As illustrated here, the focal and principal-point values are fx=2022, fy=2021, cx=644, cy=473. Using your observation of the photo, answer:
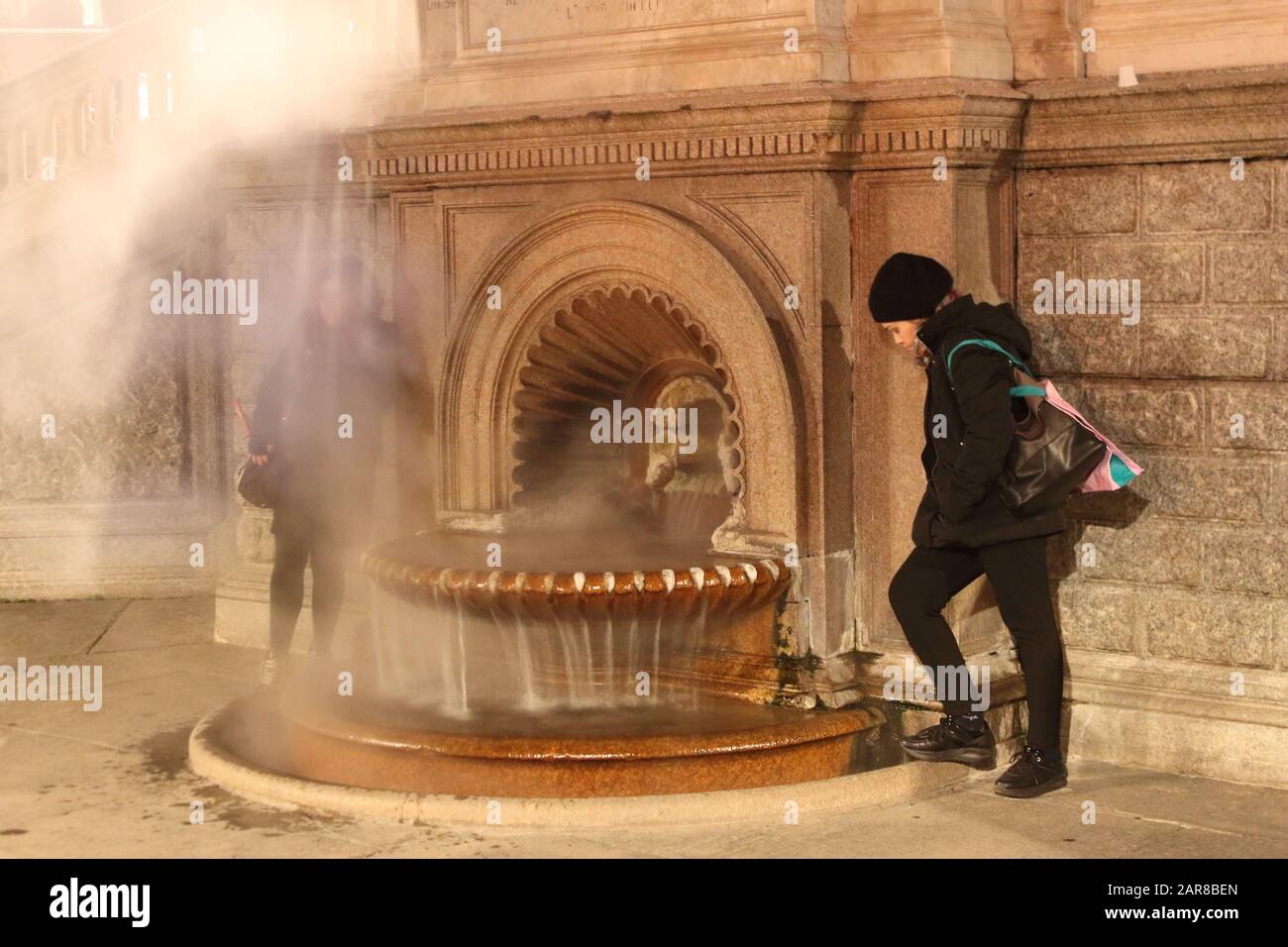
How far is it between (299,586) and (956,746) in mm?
3416

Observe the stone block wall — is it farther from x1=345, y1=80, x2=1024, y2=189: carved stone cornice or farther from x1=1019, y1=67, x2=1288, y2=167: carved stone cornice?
x1=345, y1=80, x2=1024, y2=189: carved stone cornice

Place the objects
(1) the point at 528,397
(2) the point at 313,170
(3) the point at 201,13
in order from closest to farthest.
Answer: (1) the point at 528,397, (2) the point at 313,170, (3) the point at 201,13

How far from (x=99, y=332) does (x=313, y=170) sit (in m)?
2.25

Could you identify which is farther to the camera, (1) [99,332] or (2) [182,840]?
(1) [99,332]

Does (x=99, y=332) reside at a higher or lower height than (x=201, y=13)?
lower

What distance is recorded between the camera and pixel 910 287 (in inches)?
287

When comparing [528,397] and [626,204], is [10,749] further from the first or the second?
[626,204]

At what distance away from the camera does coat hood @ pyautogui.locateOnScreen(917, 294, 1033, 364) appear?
23.6 feet

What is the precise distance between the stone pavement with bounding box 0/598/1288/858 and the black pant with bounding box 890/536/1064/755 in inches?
13.0

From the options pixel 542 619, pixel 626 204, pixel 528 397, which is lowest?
pixel 542 619

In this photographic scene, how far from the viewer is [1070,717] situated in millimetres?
8016

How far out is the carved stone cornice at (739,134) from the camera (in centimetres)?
778
